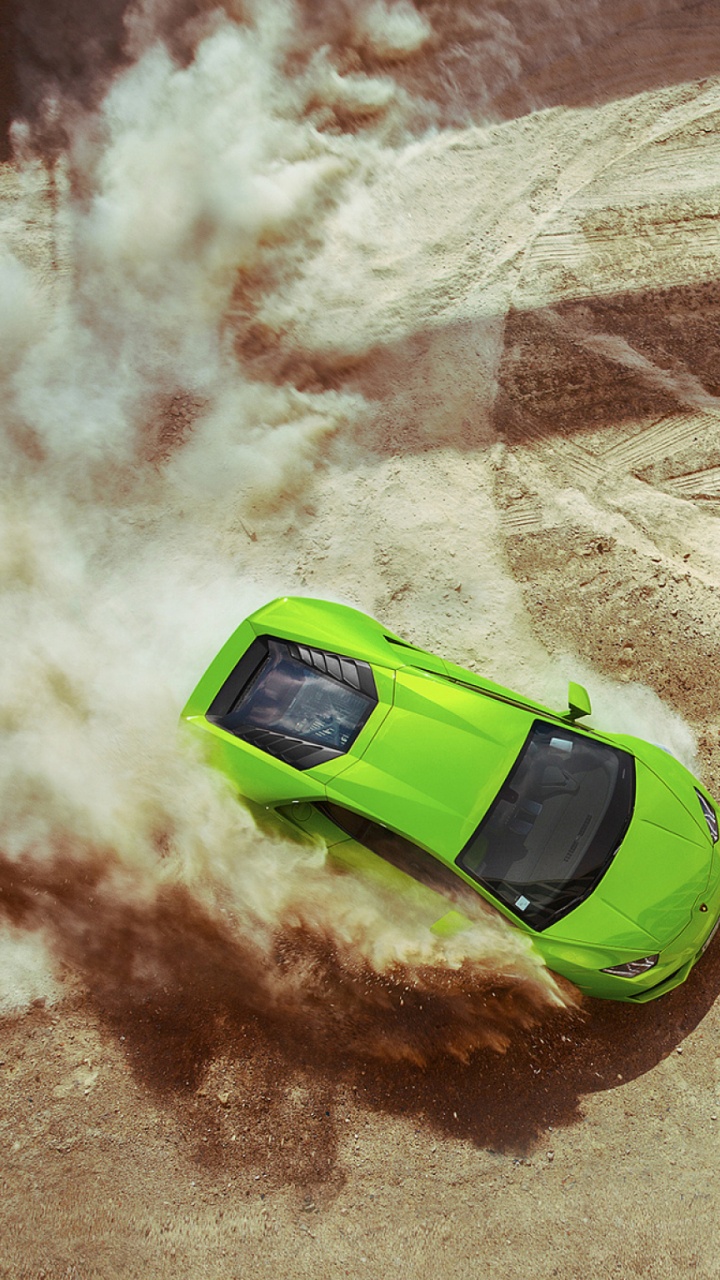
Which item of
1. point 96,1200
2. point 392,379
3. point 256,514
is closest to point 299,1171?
point 96,1200

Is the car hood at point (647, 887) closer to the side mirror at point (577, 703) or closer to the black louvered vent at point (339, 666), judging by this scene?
the side mirror at point (577, 703)

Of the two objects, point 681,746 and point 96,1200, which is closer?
point 96,1200

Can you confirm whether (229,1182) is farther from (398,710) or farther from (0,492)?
(0,492)

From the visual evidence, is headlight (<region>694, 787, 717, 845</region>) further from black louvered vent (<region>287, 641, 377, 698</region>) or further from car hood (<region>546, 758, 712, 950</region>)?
black louvered vent (<region>287, 641, 377, 698</region>)

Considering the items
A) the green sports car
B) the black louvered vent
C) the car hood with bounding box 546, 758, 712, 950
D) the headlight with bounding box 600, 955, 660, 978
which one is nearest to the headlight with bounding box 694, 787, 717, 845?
the green sports car

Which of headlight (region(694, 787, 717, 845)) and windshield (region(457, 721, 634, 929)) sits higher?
windshield (region(457, 721, 634, 929))
